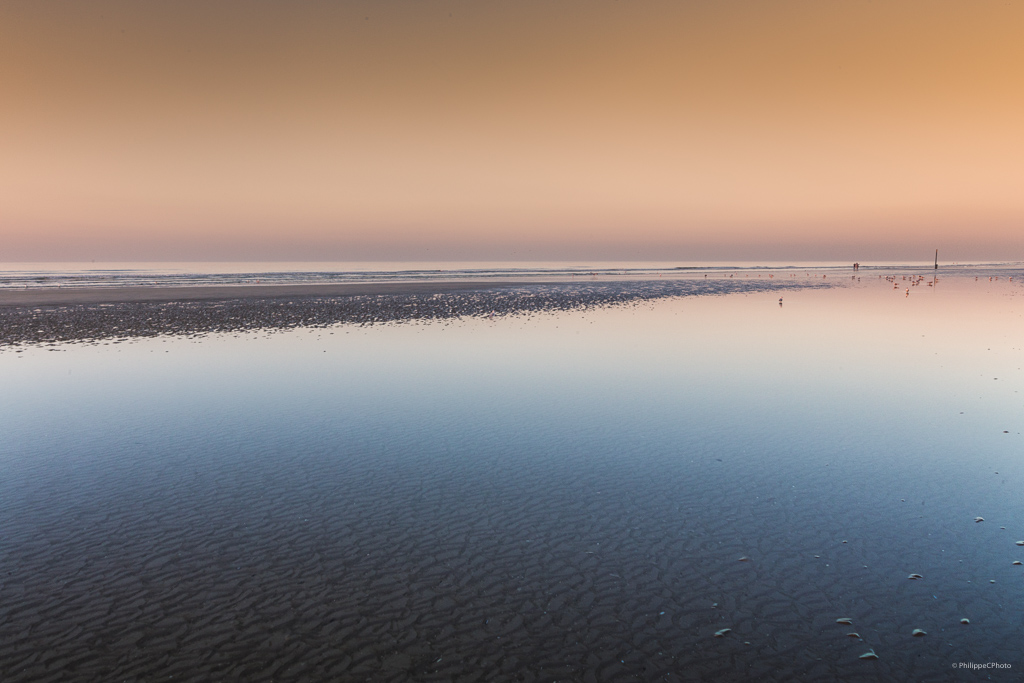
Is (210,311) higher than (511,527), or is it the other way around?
(210,311)

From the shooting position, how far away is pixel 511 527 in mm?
8203

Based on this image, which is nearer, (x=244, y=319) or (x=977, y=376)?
(x=977, y=376)

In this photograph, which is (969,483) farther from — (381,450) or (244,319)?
(244,319)

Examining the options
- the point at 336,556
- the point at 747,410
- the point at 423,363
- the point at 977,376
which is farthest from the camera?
the point at 423,363

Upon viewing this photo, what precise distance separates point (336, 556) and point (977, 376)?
19884mm

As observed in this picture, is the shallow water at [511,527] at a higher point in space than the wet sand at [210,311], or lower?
lower

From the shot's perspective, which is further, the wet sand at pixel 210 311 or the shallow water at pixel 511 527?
the wet sand at pixel 210 311

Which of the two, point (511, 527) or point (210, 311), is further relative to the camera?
point (210, 311)

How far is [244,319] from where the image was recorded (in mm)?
36312

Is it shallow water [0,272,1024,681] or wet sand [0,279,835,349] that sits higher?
wet sand [0,279,835,349]

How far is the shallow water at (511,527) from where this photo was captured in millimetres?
5652

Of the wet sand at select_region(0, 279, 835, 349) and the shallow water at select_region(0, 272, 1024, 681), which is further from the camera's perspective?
the wet sand at select_region(0, 279, 835, 349)

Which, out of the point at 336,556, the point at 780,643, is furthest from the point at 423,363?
the point at 780,643

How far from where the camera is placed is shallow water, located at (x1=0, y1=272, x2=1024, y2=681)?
5652mm
